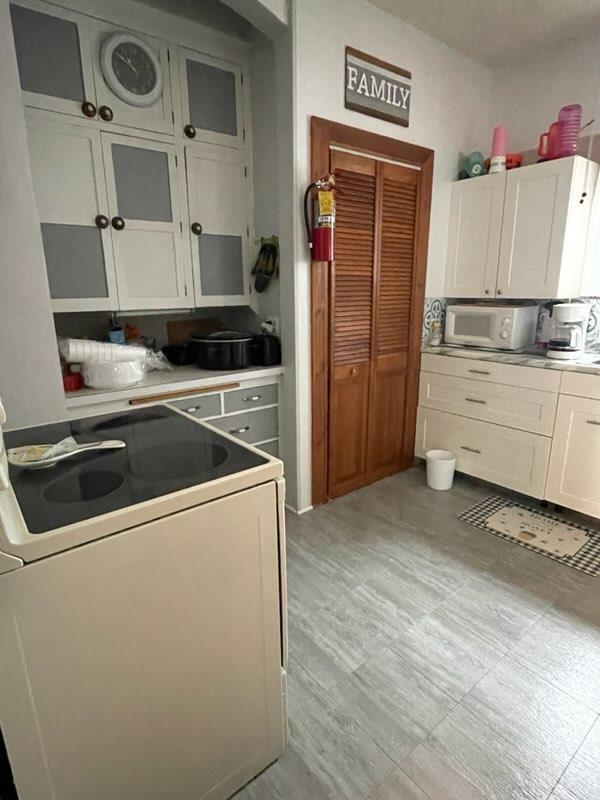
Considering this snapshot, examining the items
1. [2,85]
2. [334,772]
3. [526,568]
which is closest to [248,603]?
[334,772]

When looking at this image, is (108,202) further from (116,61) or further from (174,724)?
(174,724)

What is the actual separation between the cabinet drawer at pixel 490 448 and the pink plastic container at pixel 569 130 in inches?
61.0

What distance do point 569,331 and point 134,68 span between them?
8.43 feet

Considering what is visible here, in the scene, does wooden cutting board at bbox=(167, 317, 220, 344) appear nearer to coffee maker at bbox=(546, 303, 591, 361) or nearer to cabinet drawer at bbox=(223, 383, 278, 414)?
cabinet drawer at bbox=(223, 383, 278, 414)

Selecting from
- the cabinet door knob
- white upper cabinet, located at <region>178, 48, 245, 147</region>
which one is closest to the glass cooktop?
the cabinet door knob

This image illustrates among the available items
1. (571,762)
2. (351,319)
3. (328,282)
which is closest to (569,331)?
(351,319)

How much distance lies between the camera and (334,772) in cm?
123

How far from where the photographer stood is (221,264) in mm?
2486

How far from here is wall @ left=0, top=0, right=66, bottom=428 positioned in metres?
1.42

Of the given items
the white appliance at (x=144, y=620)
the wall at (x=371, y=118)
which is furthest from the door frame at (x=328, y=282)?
the white appliance at (x=144, y=620)

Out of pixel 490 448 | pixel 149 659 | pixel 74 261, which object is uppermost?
pixel 74 261

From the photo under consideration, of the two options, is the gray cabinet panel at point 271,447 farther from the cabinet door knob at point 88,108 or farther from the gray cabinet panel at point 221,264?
the cabinet door knob at point 88,108

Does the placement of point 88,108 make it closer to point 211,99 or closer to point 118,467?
point 211,99

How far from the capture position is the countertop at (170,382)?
1892 millimetres
